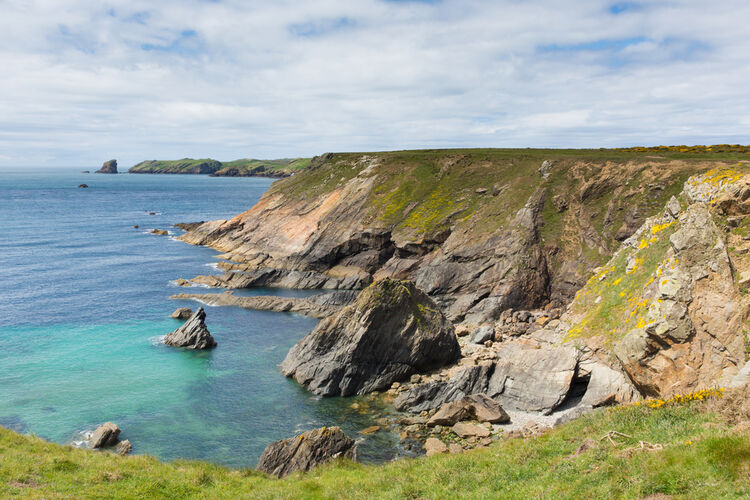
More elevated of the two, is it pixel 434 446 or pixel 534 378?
pixel 534 378

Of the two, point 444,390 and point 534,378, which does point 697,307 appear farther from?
point 444,390

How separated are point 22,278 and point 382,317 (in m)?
64.2

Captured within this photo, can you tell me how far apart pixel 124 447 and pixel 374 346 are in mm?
20058

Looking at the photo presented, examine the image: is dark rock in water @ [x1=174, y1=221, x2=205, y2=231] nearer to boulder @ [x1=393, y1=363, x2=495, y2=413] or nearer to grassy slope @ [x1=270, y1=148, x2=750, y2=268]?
grassy slope @ [x1=270, y1=148, x2=750, y2=268]

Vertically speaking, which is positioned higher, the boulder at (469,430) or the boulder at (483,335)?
the boulder at (483,335)

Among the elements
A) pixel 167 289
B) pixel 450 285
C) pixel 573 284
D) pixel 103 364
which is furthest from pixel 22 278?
pixel 573 284

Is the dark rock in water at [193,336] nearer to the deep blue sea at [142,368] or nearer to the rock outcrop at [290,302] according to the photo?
the deep blue sea at [142,368]

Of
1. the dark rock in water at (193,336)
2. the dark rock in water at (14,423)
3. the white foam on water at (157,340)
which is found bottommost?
the dark rock in water at (14,423)

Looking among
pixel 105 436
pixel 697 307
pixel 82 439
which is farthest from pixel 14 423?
pixel 697 307

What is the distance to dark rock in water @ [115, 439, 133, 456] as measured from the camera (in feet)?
99.1

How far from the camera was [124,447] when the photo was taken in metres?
30.6

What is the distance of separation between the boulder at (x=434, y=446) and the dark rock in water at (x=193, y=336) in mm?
29327

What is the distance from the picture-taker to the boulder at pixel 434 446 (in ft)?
94.1

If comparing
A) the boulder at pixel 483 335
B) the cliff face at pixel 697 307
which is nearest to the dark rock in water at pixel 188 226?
the boulder at pixel 483 335
